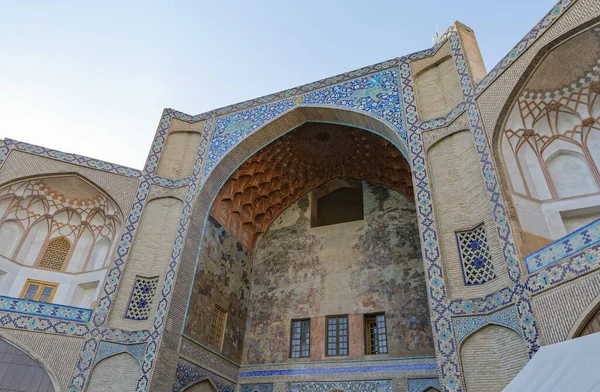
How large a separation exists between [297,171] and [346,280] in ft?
11.0

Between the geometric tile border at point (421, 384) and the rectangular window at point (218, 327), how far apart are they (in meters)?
4.04

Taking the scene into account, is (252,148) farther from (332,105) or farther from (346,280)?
(346,280)

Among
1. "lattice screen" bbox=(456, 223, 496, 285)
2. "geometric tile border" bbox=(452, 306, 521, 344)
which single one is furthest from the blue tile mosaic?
"lattice screen" bbox=(456, 223, 496, 285)

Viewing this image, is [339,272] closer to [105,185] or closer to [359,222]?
[359,222]

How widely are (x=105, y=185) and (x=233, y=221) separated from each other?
309 centimetres

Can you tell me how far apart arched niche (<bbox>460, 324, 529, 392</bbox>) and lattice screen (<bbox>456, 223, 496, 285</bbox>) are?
74cm

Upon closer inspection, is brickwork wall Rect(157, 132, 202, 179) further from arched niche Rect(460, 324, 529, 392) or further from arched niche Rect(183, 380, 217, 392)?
arched niche Rect(460, 324, 529, 392)

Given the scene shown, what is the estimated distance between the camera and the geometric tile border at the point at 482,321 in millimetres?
5711

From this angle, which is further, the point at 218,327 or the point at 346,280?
the point at 346,280

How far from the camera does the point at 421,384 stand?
8.41 m

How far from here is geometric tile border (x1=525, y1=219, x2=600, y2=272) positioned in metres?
5.11

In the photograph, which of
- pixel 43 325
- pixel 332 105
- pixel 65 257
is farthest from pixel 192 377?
pixel 332 105

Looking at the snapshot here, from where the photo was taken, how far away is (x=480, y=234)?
6.80m

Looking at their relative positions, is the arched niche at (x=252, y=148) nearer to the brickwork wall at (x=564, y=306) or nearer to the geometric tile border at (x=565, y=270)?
the geometric tile border at (x=565, y=270)
